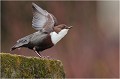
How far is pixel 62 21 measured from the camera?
1587cm

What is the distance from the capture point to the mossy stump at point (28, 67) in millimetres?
4387

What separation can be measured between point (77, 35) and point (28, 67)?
11.6 m

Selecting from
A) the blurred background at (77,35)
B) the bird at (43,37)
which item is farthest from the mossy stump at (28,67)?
the blurred background at (77,35)

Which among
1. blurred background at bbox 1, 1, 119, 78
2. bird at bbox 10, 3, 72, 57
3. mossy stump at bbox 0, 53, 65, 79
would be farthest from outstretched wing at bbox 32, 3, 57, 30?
blurred background at bbox 1, 1, 119, 78

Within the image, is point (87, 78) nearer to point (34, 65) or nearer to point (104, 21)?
point (104, 21)

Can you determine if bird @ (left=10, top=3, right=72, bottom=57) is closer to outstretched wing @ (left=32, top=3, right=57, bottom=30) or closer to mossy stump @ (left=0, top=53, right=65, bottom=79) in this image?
outstretched wing @ (left=32, top=3, right=57, bottom=30)

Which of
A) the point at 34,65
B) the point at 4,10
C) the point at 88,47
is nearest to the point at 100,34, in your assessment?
the point at 88,47

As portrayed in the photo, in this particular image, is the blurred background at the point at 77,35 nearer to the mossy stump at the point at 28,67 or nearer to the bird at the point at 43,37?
the bird at the point at 43,37

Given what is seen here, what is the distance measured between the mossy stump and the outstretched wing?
41.2 inches

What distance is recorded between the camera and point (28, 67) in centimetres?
459

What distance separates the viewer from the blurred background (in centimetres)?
1449

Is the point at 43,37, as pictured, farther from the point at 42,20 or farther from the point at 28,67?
the point at 28,67

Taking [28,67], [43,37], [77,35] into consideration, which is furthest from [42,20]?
[77,35]

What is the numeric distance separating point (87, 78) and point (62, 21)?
2.76 m
